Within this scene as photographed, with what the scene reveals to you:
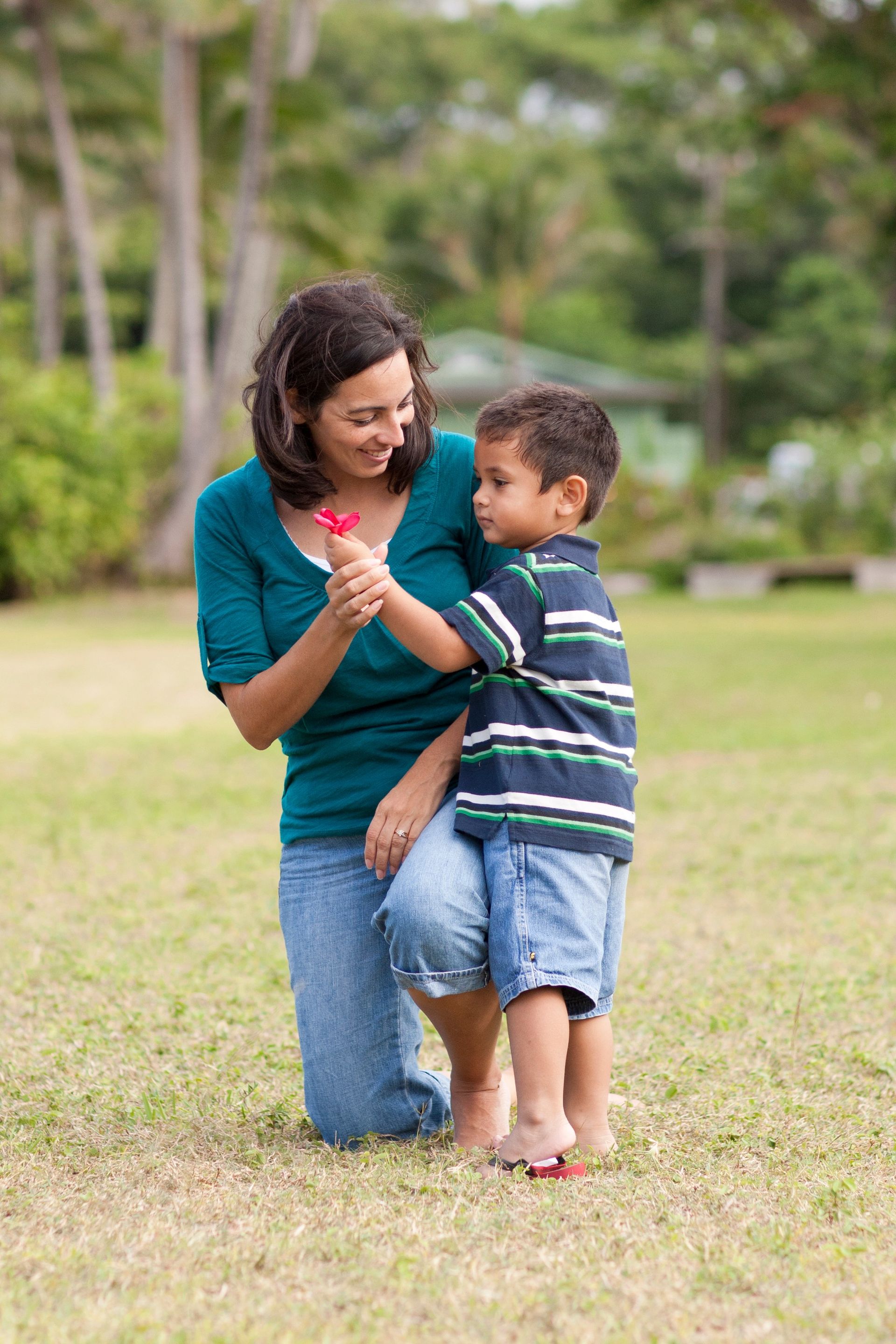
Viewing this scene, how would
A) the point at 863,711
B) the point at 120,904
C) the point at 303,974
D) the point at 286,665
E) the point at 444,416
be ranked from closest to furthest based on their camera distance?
1. the point at 286,665
2. the point at 303,974
3. the point at 120,904
4. the point at 863,711
5. the point at 444,416

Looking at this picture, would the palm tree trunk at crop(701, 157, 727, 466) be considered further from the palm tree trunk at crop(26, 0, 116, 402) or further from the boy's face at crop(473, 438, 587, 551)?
the boy's face at crop(473, 438, 587, 551)

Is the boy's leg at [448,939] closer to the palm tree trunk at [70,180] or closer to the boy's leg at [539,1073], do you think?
the boy's leg at [539,1073]

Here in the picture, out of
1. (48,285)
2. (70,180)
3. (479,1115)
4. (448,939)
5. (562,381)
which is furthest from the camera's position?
(562,381)

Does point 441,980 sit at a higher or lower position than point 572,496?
lower

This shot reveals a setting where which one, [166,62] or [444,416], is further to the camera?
Answer: [444,416]

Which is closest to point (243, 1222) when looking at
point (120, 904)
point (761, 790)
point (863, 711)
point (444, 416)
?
point (120, 904)

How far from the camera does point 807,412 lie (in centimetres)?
4000

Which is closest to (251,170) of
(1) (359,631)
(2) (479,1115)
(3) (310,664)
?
(1) (359,631)

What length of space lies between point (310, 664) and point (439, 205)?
36.9 meters

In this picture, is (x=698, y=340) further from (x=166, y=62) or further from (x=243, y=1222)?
(x=243, y=1222)

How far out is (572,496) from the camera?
3016mm

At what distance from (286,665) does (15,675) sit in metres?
9.45

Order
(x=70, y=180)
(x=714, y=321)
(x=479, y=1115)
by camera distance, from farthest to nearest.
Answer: (x=714, y=321), (x=70, y=180), (x=479, y=1115)

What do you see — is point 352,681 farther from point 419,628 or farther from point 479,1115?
point 479,1115
